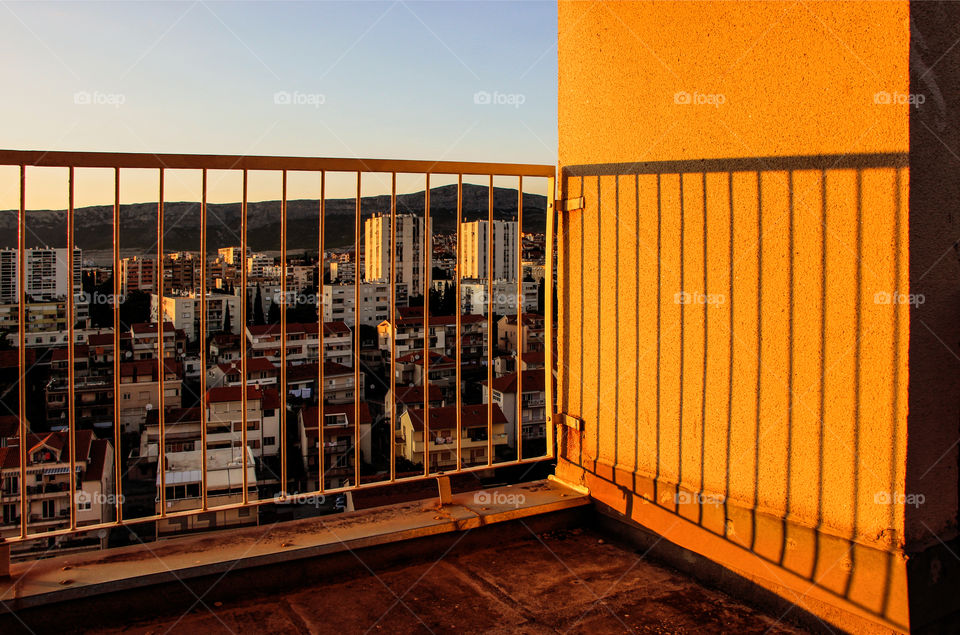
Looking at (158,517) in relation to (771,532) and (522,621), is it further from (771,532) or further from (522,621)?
(771,532)

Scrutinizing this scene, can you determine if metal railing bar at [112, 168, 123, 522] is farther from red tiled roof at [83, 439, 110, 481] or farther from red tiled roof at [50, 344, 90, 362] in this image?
red tiled roof at [83, 439, 110, 481]

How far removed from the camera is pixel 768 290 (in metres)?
1.96

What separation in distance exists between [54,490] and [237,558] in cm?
96

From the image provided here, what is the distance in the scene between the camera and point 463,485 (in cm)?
267

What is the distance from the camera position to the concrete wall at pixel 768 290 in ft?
5.39

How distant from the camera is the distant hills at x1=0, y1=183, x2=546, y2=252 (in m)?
Answer: 2.11

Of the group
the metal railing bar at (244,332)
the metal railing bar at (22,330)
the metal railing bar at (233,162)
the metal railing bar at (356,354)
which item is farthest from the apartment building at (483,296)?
the metal railing bar at (22,330)

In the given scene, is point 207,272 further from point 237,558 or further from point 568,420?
point 568,420

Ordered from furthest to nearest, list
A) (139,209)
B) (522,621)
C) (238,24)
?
1. (238,24)
2. (139,209)
3. (522,621)

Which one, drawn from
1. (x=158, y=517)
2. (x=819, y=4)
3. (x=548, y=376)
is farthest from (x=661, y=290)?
(x=158, y=517)

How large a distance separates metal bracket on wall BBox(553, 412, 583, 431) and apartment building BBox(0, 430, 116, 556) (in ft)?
5.56

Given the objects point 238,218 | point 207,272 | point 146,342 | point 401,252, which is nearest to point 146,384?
point 146,342

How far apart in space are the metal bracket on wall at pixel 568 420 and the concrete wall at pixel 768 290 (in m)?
0.04

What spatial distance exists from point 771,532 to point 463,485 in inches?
46.5
